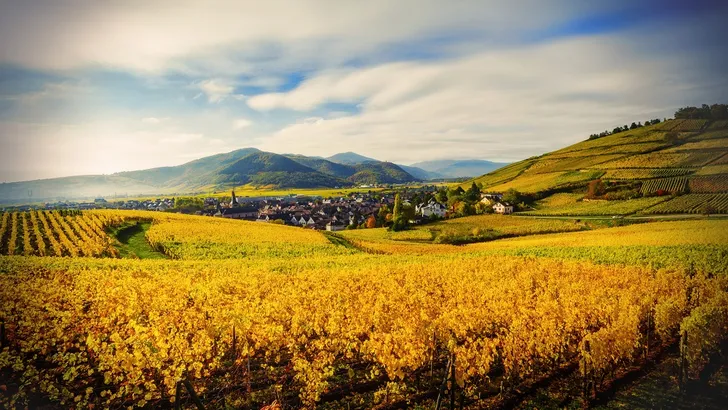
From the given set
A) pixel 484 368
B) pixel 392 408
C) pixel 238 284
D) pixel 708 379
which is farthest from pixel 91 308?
pixel 708 379

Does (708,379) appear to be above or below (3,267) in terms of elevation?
below

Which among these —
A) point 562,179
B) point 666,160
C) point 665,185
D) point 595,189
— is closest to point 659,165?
point 666,160

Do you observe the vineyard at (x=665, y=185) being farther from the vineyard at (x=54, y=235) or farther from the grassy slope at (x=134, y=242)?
the vineyard at (x=54, y=235)

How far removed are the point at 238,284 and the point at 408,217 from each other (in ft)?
163

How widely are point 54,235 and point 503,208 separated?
70180mm

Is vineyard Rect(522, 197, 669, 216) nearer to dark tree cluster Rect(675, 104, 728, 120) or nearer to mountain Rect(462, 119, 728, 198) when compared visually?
mountain Rect(462, 119, 728, 198)

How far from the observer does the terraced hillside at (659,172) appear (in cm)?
1517

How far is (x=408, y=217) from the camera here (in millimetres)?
63219

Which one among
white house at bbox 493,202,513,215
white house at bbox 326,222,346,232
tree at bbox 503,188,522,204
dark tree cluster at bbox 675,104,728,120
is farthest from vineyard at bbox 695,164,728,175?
white house at bbox 326,222,346,232

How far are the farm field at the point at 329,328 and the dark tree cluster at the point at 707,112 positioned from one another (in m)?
6.47

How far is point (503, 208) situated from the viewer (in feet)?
236

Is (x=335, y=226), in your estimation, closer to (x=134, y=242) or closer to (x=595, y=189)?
(x=595, y=189)

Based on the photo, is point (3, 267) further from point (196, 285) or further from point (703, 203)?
point (703, 203)

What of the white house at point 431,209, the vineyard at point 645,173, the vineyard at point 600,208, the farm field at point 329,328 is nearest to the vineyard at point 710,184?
the vineyard at point 645,173
